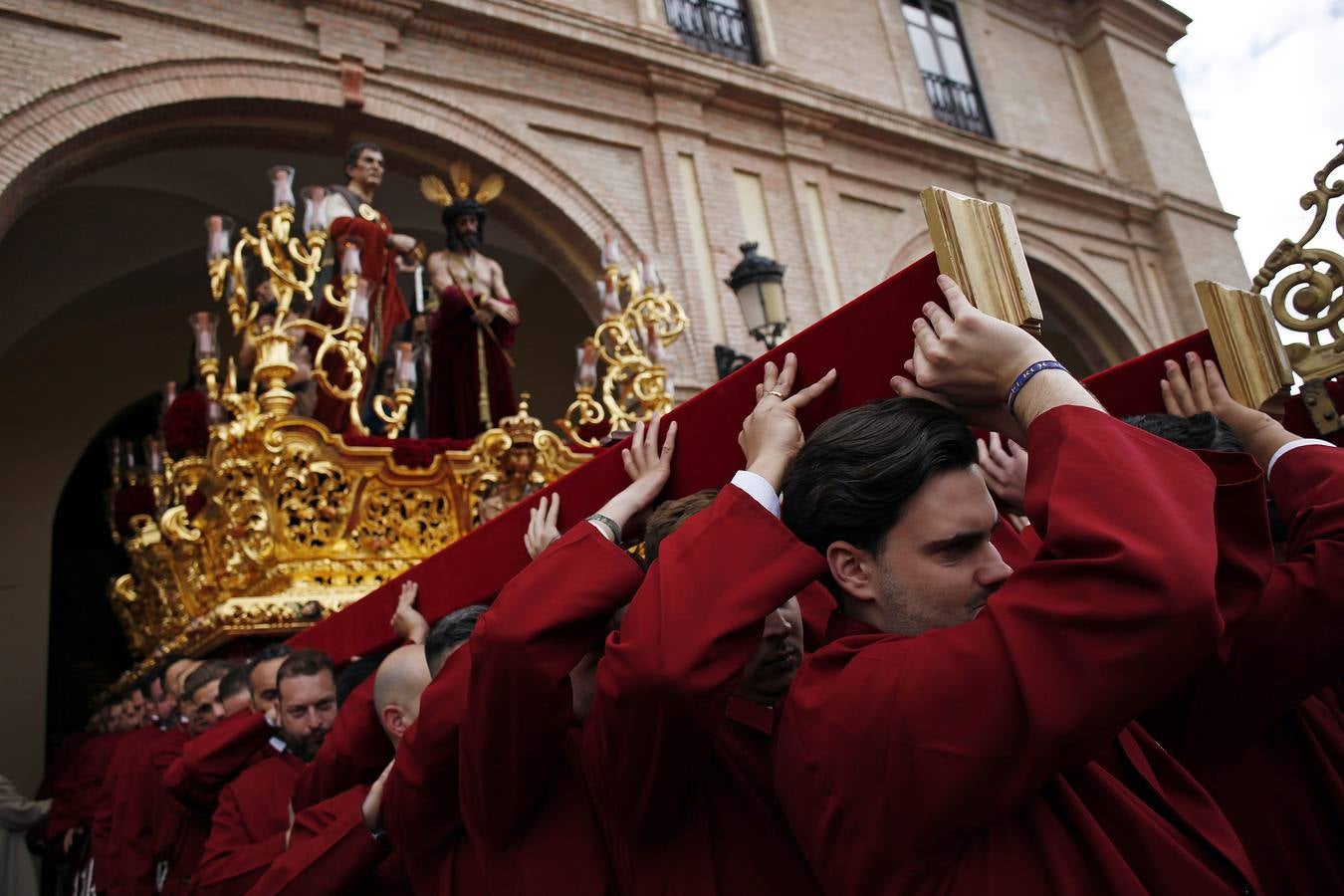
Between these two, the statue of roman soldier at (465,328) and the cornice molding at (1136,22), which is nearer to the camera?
the statue of roman soldier at (465,328)

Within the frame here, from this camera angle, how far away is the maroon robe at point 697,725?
1206 millimetres

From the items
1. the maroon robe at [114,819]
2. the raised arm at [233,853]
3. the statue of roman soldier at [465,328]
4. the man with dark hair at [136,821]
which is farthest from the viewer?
the statue of roman soldier at [465,328]

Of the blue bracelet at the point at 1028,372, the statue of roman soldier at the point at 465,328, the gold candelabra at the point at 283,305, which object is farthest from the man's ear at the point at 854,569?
the statue of roman soldier at the point at 465,328

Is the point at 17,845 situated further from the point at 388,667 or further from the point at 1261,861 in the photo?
the point at 1261,861

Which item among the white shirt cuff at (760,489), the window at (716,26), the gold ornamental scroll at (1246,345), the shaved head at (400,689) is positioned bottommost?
the shaved head at (400,689)

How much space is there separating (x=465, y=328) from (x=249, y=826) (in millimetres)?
4198

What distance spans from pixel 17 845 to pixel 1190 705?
7788mm

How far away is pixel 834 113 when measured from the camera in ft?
35.9

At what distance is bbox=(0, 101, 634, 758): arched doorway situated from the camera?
Answer: 8.16 m

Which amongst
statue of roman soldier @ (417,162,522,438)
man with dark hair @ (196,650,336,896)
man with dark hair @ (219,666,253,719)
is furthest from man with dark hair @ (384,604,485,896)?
statue of roman soldier @ (417,162,522,438)

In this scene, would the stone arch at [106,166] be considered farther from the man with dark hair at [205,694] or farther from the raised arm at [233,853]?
the raised arm at [233,853]

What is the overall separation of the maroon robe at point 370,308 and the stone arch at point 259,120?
2.47 meters

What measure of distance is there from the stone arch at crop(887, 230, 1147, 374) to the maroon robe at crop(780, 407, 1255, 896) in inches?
475

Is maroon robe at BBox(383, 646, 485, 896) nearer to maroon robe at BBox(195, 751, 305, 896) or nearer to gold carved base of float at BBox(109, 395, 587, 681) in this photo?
maroon robe at BBox(195, 751, 305, 896)
